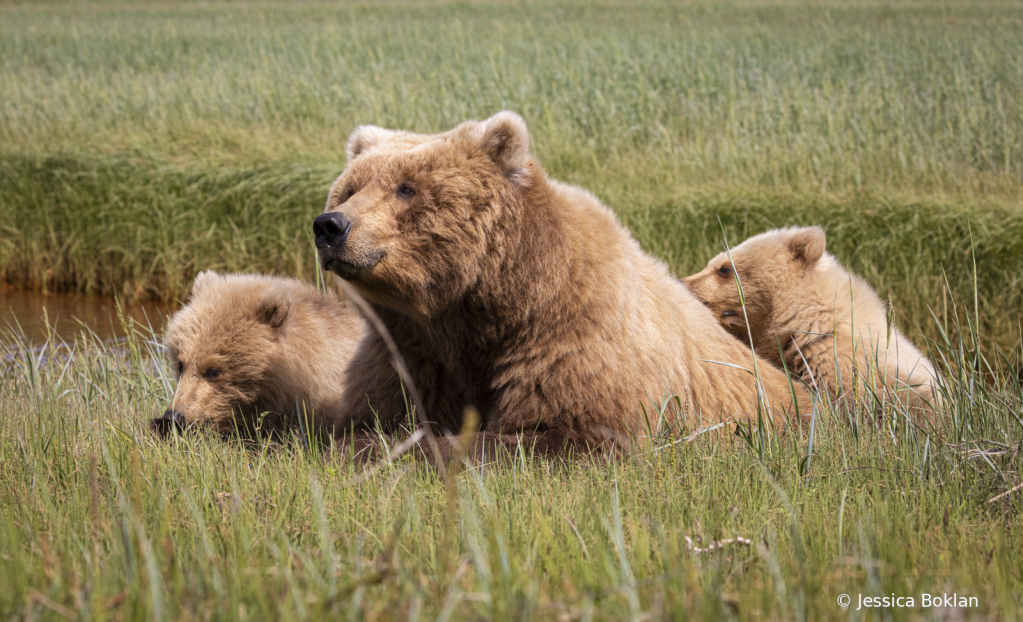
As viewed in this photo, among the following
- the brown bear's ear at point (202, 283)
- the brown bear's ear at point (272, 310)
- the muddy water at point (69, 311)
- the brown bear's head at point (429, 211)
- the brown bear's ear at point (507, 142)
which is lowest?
the muddy water at point (69, 311)

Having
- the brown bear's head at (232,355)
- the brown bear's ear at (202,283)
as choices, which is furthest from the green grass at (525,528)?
the brown bear's ear at (202,283)

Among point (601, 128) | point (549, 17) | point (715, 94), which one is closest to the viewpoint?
point (601, 128)

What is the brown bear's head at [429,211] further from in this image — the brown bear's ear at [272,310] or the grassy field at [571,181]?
the brown bear's ear at [272,310]

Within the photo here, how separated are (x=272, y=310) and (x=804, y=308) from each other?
2.64 meters

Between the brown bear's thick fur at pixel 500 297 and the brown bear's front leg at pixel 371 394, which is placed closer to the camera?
the brown bear's thick fur at pixel 500 297

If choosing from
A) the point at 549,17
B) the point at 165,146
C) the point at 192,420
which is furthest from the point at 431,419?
the point at 549,17

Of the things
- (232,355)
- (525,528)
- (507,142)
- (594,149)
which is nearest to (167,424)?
(232,355)

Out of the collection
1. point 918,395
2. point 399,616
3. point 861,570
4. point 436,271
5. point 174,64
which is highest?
point 174,64

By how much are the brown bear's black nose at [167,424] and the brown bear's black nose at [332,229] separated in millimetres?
1117

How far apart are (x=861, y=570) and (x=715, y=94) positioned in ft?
36.2

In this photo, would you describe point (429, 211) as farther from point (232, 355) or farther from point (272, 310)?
point (232, 355)

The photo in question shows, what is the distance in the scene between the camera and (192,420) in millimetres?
3723

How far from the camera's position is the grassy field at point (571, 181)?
6.03 ft

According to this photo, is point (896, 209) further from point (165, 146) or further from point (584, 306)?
point (165, 146)
